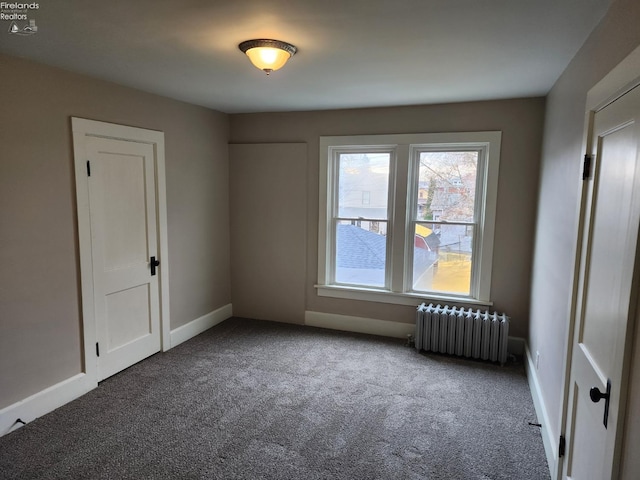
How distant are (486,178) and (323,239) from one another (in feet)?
6.04

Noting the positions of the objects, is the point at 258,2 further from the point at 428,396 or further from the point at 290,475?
the point at 428,396

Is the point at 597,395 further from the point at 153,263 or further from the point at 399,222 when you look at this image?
the point at 153,263

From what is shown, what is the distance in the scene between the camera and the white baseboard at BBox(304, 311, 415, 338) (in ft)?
14.4

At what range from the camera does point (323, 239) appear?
4570mm

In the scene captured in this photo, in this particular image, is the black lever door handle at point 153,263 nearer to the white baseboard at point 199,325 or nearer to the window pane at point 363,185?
the white baseboard at point 199,325

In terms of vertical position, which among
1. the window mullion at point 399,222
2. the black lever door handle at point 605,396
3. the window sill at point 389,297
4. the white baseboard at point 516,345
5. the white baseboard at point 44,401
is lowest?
the white baseboard at point 44,401

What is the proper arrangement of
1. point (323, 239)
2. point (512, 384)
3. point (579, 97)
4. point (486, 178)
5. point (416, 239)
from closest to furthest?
1. point (579, 97)
2. point (512, 384)
3. point (486, 178)
4. point (416, 239)
5. point (323, 239)

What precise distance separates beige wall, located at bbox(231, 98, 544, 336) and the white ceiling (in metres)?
0.31

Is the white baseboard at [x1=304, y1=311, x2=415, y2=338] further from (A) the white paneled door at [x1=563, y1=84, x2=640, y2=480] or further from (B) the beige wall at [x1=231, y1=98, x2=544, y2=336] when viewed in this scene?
(A) the white paneled door at [x1=563, y1=84, x2=640, y2=480]

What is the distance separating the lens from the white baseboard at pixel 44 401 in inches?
104

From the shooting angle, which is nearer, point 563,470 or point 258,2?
point 258,2

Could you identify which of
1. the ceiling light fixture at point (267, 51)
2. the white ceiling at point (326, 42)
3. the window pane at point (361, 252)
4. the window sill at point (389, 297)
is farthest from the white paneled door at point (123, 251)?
the window pane at point (361, 252)

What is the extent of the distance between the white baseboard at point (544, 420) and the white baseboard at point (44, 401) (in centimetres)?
332

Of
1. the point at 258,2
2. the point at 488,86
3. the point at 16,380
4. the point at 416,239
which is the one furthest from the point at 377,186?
the point at 16,380
